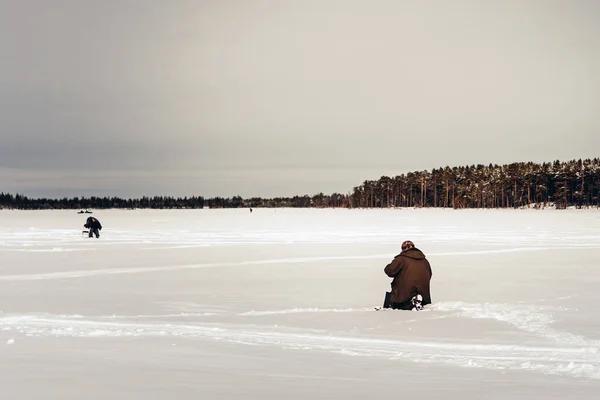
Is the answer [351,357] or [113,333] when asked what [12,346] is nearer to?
[113,333]

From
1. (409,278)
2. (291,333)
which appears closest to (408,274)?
(409,278)

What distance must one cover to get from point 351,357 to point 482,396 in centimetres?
231

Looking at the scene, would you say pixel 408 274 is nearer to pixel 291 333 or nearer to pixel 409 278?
pixel 409 278

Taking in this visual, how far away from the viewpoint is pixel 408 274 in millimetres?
13156

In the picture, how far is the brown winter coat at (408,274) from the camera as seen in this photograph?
1307 cm

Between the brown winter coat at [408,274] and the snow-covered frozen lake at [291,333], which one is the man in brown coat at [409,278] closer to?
the brown winter coat at [408,274]


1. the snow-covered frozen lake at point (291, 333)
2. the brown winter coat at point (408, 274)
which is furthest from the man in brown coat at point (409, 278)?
the snow-covered frozen lake at point (291, 333)

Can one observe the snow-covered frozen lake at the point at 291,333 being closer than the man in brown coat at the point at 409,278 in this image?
Yes

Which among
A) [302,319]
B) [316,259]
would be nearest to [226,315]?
[302,319]

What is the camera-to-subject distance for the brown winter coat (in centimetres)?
1307

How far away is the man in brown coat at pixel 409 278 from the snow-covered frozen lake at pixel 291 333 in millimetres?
320

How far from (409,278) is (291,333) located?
3173 mm

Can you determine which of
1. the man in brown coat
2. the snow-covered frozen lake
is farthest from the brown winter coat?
the snow-covered frozen lake

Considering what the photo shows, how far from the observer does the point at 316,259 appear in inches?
1013
